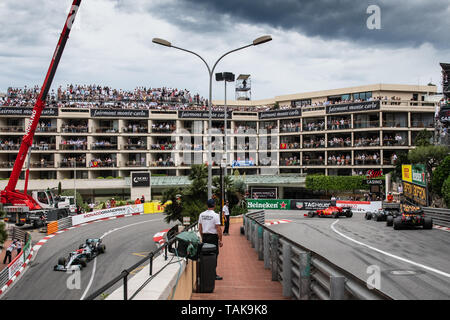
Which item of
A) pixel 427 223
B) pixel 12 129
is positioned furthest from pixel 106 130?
pixel 427 223

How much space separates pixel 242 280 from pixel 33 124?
23.9 m

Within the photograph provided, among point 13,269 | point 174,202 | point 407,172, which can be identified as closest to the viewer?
point 13,269

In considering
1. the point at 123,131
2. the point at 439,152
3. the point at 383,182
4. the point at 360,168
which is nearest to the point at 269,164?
the point at 360,168

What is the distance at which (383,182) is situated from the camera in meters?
49.4

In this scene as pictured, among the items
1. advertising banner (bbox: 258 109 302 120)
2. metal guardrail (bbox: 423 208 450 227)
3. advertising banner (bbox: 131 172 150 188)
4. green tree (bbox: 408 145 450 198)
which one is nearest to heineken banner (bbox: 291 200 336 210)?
green tree (bbox: 408 145 450 198)

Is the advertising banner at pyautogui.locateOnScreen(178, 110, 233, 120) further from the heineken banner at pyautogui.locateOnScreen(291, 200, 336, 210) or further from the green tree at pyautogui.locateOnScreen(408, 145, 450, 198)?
the green tree at pyautogui.locateOnScreen(408, 145, 450, 198)

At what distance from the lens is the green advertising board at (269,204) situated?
151ft

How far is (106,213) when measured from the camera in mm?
41906

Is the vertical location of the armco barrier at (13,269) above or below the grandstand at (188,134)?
below

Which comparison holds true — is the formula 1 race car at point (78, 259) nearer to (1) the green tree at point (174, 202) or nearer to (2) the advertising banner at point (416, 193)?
(1) the green tree at point (174, 202)

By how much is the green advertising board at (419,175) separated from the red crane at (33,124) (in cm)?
2504

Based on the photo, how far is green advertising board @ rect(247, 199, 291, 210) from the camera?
1807 inches

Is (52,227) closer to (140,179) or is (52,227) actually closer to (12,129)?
(140,179)

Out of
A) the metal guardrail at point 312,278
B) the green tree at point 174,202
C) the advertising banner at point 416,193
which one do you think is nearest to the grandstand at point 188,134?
the advertising banner at point 416,193
